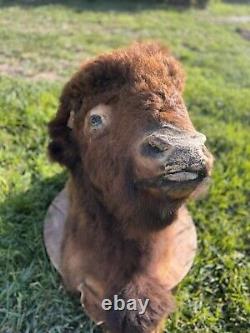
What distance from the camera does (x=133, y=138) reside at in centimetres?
179

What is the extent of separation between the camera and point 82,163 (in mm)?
2211

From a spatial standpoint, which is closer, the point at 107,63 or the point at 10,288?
the point at 107,63

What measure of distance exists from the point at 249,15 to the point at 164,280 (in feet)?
30.3

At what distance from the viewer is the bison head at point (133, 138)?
1.63 meters

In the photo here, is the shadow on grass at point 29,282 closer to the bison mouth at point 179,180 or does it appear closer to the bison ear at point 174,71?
the bison mouth at point 179,180

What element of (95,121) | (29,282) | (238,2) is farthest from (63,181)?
(238,2)

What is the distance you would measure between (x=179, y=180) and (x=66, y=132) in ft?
2.83

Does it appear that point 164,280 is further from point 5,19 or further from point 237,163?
point 5,19

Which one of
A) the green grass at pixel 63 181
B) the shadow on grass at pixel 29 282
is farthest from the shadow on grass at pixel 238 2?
the shadow on grass at pixel 29 282

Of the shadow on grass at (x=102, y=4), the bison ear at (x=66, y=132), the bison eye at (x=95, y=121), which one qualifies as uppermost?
the bison eye at (x=95, y=121)

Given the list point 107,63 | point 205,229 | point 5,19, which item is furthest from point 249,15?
point 107,63

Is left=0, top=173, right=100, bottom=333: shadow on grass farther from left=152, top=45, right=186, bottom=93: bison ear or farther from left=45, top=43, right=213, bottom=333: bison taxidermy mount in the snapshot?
left=152, top=45, right=186, bottom=93: bison ear

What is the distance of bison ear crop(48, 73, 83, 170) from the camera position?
2193mm

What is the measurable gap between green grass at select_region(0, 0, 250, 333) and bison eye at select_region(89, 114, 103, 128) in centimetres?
96
